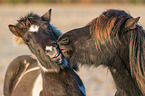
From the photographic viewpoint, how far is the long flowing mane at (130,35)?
3.15m

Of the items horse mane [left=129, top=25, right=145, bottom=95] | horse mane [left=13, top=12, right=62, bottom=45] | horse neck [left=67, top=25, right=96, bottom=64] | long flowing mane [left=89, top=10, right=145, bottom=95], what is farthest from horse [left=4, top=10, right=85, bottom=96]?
horse mane [left=129, top=25, right=145, bottom=95]

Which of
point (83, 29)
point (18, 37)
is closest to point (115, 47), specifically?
point (83, 29)

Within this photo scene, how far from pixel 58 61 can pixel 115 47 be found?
3.11ft

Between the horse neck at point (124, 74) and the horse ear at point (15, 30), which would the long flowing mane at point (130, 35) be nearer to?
the horse neck at point (124, 74)

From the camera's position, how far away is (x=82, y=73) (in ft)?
29.6

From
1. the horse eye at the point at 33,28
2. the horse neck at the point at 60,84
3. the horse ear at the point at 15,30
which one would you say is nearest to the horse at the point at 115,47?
the horse neck at the point at 60,84

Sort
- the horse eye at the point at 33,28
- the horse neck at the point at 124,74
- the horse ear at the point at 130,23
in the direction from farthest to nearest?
the horse eye at the point at 33,28 < the horse neck at the point at 124,74 < the horse ear at the point at 130,23

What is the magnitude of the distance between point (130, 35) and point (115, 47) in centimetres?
22

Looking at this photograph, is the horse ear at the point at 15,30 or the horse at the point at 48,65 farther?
the horse ear at the point at 15,30

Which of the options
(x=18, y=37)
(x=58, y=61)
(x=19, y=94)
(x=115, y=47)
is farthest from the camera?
(x=19, y=94)

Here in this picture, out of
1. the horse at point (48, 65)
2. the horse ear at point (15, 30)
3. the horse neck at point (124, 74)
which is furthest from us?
the horse ear at point (15, 30)

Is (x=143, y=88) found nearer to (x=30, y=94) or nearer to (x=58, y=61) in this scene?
(x=58, y=61)

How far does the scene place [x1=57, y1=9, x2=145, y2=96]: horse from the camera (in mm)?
3156

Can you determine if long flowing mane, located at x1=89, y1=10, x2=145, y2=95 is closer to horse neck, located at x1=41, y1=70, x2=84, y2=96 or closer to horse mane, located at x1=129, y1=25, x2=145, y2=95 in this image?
horse mane, located at x1=129, y1=25, x2=145, y2=95
